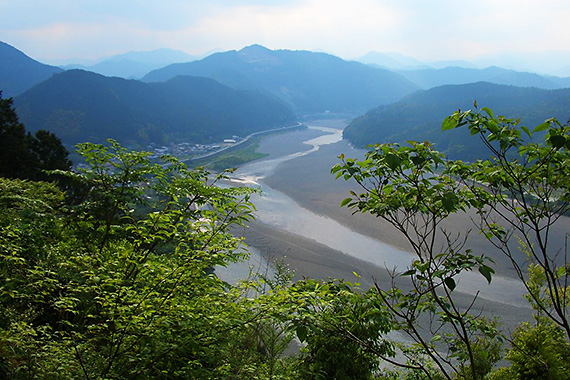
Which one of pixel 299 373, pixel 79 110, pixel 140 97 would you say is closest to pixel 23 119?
pixel 79 110

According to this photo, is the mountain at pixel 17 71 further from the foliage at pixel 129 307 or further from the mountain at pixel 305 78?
the foliage at pixel 129 307

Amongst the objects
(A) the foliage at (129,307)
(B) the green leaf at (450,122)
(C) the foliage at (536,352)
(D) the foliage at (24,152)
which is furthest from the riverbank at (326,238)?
(D) the foliage at (24,152)

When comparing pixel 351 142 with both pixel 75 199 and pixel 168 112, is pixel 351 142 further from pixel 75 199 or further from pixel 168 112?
pixel 75 199

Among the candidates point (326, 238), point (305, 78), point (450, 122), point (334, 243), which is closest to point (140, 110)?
point (326, 238)

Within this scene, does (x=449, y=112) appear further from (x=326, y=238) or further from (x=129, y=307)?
(x=129, y=307)

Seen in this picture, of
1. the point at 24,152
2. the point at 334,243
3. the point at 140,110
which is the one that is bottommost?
the point at 334,243

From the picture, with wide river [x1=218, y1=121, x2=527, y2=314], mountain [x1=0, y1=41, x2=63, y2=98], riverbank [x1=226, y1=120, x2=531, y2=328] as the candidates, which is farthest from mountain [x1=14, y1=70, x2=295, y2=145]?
wide river [x1=218, y1=121, x2=527, y2=314]
